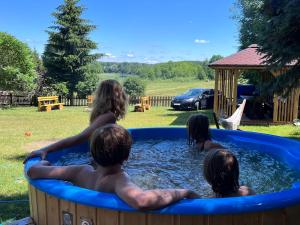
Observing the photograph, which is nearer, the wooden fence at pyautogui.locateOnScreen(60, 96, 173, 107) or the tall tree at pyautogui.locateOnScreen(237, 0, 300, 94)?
the tall tree at pyautogui.locateOnScreen(237, 0, 300, 94)

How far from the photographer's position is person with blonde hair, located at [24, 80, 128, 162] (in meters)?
4.49

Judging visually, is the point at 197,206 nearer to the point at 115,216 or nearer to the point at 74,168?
the point at 115,216

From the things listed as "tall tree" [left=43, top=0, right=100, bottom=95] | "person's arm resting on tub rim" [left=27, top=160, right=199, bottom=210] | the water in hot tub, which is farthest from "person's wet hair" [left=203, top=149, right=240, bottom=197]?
"tall tree" [left=43, top=0, right=100, bottom=95]

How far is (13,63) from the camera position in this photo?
1006 inches

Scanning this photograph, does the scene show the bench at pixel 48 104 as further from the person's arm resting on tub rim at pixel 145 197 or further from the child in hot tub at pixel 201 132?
the person's arm resting on tub rim at pixel 145 197

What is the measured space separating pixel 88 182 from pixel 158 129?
4.62 m

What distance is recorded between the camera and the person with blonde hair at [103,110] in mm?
4488

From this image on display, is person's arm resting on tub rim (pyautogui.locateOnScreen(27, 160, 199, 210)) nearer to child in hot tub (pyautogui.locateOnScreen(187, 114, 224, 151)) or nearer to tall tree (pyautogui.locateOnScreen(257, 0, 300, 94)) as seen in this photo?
child in hot tub (pyautogui.locateOnScreen(187, 114, 224, 151))

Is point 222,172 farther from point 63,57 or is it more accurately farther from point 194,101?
point 63,57

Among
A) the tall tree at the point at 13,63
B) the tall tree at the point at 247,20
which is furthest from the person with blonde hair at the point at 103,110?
the tall tree at the point at 247,20

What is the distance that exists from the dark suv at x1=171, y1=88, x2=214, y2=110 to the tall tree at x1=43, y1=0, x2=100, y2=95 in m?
9.34

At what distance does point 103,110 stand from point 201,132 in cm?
154

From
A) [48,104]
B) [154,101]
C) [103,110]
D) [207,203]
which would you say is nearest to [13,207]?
[103,110]

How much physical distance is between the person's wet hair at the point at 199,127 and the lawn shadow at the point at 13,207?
2522 millimetres
